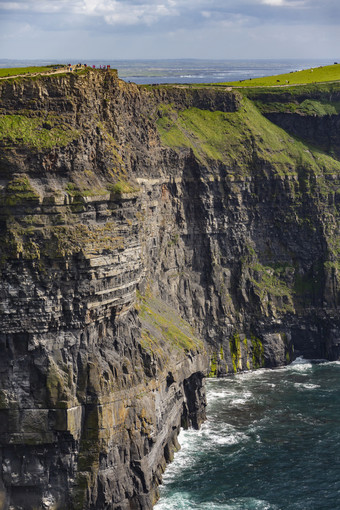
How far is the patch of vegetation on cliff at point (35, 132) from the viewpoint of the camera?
91.9 metres

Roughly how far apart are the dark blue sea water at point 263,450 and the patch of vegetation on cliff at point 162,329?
490 inches

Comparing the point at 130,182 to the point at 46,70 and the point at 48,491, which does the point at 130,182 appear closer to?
the point at 46,70

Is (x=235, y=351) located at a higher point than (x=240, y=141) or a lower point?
lower

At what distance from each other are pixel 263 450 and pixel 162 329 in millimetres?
19680

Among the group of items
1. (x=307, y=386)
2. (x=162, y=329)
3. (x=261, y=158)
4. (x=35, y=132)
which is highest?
(x=35, y=132)

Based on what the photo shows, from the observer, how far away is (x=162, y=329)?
11306cm

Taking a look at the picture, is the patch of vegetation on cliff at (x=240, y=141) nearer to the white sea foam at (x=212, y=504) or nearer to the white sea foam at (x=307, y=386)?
the white sea foam at (x=307, y=386)

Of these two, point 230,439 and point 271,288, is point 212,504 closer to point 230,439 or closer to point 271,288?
point 230,439

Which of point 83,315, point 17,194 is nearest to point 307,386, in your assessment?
point 83,315

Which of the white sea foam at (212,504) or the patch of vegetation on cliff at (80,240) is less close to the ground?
the patch of vegetation on cliff at (80,240)

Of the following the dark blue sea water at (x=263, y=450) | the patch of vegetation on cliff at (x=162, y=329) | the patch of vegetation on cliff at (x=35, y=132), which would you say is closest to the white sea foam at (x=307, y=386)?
the dark blue sea water at (x=263, y=450)

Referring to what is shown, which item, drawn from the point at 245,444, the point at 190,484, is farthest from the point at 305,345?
the point at 190,484

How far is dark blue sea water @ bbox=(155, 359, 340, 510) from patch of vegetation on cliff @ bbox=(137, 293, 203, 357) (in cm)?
1246

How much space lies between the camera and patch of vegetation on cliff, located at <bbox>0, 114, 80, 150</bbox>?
91938mm
